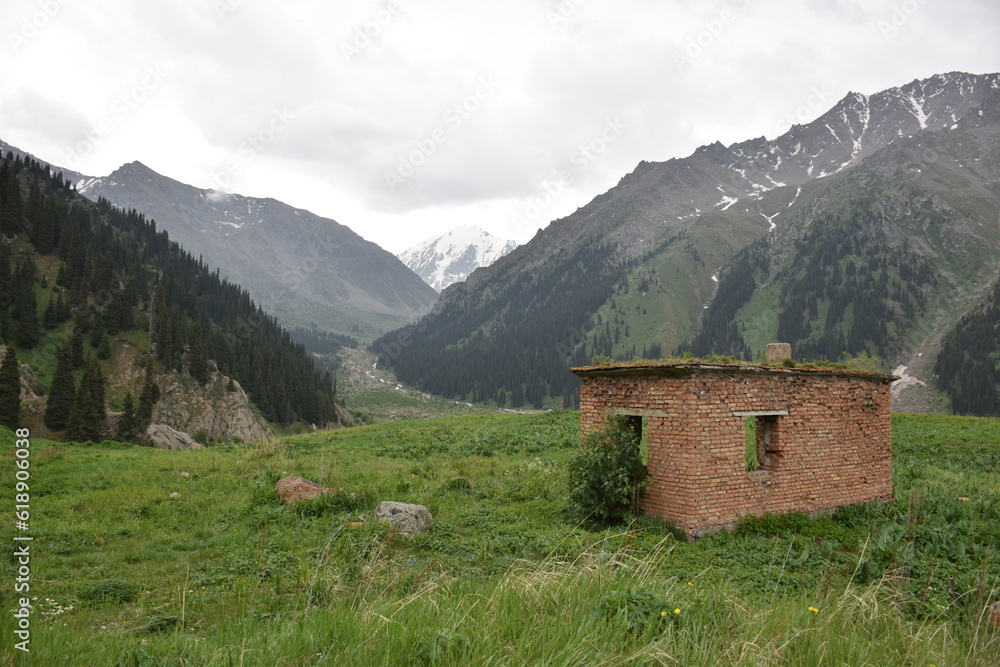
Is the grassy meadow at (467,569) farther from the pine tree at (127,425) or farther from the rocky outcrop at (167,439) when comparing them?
the pine tree at (127,425)

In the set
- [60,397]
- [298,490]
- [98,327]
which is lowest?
[60,397]

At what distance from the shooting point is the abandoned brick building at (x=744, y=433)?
41.5ft

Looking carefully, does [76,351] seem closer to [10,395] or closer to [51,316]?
[51,316]

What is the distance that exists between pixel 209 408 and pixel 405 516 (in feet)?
195

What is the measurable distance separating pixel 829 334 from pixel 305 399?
15704cm

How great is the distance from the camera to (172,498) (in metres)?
16.2

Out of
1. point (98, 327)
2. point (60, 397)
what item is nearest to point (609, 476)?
point (60, 397)

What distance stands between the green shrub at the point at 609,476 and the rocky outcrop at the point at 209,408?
51.1m

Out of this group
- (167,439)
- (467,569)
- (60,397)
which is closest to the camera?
(467,569)

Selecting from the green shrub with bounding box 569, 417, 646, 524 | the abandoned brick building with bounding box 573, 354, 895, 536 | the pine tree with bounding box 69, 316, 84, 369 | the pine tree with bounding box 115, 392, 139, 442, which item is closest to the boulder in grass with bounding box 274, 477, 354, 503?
the green shrub with bounding box 569, 417, 646, 524

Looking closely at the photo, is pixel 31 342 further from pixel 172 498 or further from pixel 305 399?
pixel 172 498

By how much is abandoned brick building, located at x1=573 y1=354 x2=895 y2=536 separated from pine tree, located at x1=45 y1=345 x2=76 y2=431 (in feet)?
165

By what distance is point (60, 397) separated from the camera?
4588cm

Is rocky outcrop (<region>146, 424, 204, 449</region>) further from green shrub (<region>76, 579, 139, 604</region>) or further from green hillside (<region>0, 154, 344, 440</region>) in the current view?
green shrub (<region>76, 579, 139, 604</region>)
